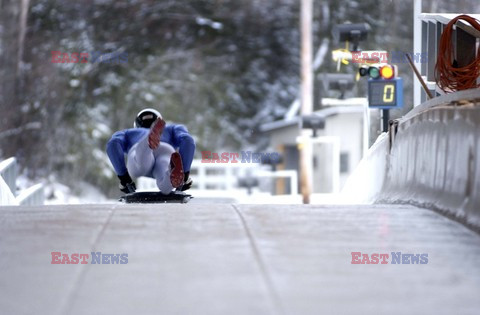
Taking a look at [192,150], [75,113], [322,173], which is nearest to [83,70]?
[75,113]

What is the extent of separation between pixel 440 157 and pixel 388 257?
2.68 m

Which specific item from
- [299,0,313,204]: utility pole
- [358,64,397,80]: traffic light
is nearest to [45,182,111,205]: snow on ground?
[299,0,313,204]: utility pole

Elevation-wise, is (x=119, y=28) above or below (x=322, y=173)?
above

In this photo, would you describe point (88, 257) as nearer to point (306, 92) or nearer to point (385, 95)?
point (385, 95)

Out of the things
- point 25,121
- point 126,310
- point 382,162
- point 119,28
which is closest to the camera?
point 126,310

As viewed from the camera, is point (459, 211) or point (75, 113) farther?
point (75, 113)

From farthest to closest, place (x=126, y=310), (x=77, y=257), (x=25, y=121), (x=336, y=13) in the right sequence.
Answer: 1. (x=336, y=13)
2. (x=25, y=121)
3. (x=77, y=257)
4. (x=126, y=310)

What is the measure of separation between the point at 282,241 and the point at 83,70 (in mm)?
35682

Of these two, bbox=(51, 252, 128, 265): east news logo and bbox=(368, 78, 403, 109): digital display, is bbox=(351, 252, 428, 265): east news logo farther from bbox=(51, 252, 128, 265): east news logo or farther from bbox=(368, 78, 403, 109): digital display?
bbox=(368, 78, 403, 109): digital display

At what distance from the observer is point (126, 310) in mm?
5266

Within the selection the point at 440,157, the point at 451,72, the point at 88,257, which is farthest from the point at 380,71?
the point at 88,257

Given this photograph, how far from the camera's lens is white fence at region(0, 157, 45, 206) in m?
14.0

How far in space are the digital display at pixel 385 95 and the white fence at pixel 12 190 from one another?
17.4ft

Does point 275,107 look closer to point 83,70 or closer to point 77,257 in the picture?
point 83,70
